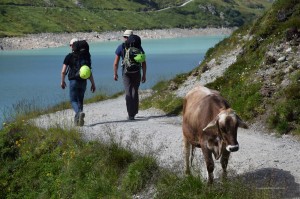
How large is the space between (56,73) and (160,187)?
60.5 m

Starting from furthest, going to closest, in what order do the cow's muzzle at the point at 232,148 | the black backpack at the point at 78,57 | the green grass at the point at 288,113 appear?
1. the black backpack at the point at 78,57
2. the green grass at the point at 288,113
3. the cow's muzzle at the point at 232,148

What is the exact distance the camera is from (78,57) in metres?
16.2

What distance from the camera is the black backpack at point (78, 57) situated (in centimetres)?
1616

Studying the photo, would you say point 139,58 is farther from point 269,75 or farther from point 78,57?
point 269,75

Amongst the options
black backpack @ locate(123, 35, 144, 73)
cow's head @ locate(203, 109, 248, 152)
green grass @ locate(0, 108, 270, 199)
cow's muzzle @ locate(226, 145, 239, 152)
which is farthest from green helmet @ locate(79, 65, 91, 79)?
cow's muzzle @ locate(226, 145, 239, 152)

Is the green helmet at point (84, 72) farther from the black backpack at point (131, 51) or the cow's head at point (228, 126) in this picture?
the cow's head at point (228, 126)

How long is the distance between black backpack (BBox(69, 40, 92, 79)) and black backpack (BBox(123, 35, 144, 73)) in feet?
4.35

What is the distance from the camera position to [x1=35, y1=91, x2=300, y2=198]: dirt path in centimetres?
949

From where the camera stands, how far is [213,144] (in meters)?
8.69

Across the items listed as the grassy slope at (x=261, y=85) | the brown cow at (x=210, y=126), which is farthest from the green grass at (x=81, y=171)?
the grassy slope at (x=261, y=85)

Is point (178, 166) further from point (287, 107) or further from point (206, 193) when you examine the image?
point (287, 107)

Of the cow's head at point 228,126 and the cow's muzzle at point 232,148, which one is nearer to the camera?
the cow's muzzle at point 232,148

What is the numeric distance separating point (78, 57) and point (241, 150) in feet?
21.5

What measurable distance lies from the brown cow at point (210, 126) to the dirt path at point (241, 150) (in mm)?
367
